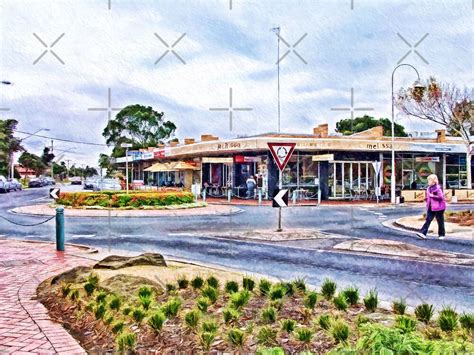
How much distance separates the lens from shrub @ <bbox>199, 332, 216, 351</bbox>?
3340 millimetres

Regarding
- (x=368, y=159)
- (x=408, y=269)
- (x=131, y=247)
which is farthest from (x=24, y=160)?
(x=408, y=269)

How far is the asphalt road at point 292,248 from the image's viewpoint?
6.30 metres

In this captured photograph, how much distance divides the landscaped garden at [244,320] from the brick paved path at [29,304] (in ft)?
0.55

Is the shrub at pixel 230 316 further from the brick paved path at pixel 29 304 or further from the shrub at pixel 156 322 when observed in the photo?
the brick paved path at pixel 29 304

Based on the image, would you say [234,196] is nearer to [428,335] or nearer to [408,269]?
[408,269]

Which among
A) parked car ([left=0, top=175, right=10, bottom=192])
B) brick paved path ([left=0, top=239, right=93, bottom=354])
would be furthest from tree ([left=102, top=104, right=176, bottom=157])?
brick paved path ([left=0, top=239, right=93, bottom=354])

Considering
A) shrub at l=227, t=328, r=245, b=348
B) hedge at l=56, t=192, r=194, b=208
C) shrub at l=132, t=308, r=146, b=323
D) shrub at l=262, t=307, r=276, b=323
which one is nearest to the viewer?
shrub at l=227, t=328, r=245, b=348

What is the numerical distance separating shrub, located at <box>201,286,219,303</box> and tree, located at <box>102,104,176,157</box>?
4562 centimetres

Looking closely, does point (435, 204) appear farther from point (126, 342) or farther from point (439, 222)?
point (126, 342)

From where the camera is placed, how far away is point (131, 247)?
1008cm

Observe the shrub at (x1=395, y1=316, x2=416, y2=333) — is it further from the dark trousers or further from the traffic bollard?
the dark trousers

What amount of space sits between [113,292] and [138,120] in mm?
48807

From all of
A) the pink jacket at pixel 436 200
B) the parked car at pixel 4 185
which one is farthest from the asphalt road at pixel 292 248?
the parked car at pixel 4 185

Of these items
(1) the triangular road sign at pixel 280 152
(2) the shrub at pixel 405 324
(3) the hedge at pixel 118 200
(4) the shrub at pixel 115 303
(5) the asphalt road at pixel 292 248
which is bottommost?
(5) the asphalt road at pixel 292 248
